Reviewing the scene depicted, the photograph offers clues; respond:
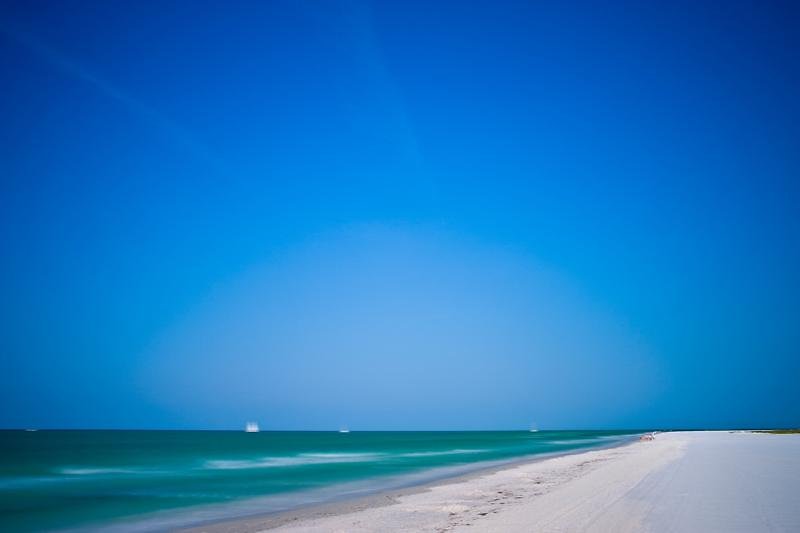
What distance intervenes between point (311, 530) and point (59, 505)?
14.5 meters

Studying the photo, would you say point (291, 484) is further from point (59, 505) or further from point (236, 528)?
point (236, 528)

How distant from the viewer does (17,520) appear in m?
18.6

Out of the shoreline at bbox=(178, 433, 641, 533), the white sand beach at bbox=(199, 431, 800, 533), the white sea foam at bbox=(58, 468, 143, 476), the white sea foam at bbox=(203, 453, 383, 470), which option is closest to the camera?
the white sand beach at bbox=(199, 431, 800, 533)

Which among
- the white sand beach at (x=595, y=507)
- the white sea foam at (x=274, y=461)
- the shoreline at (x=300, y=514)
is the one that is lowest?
the shoreline at (x=300, y=514)

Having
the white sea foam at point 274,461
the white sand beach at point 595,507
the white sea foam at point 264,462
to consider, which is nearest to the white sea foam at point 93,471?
the white sea foam at point 274,461

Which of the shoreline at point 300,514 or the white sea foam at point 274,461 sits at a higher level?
the white sea foam at point 274,461

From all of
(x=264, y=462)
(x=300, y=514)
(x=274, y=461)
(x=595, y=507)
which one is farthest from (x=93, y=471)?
(x=595, y=507)

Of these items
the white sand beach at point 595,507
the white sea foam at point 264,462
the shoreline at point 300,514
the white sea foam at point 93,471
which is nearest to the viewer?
the white sand beach at point 595,507

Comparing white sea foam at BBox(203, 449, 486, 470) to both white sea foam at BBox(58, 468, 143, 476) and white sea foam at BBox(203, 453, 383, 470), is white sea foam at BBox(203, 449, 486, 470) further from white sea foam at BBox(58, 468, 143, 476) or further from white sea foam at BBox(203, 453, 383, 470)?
white sea foam at BBox(58, 468, 143, 476)

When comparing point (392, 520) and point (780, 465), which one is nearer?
point (392, 520)

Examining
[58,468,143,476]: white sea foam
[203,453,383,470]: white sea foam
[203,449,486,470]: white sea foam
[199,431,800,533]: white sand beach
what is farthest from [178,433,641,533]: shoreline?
[58,468,143,476]: white sea foam

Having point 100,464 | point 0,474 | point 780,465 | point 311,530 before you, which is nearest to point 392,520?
point 311,530

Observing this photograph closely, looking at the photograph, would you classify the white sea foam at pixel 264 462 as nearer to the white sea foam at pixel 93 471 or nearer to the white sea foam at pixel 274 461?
the white sea foam at pixel 274 461

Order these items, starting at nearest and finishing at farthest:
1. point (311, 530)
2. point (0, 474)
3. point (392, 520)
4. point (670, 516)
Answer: point (670, 516), point (311, 530), point (392, 520), point (0, 474)
